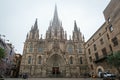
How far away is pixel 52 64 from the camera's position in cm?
3547

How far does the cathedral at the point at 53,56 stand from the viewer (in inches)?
1319

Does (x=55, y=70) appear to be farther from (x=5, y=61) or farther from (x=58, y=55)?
(x=5, y=61)

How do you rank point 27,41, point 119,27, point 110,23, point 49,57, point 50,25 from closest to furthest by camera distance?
1. point 119,27
2. point 110,23
3. point 49,57
4. point 27,41
5. point 50,25

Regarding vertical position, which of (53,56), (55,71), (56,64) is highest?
(53,56)

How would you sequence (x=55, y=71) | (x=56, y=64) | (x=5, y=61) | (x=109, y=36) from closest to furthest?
(x=109, y=36) < (x=5, y=61) < (x=55, y=71) < (x=56, y=64)

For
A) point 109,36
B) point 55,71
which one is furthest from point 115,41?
point 55,71

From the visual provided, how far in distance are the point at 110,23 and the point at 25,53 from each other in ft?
92.1

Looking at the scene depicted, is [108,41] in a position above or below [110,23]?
below

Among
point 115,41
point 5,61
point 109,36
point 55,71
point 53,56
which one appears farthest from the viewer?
point 53,56

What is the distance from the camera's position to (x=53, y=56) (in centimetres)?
3631

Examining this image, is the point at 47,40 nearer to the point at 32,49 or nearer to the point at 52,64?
the point at 32,49

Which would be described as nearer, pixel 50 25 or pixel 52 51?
pixel 52 51

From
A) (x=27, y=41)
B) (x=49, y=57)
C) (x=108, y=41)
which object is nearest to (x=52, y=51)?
(x=49, y=57)

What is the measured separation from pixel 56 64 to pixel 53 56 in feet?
9.83
